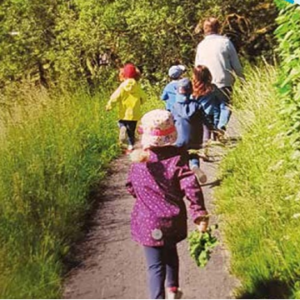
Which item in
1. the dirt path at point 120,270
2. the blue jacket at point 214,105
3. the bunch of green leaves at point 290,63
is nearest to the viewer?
the dirt path at point 120,270

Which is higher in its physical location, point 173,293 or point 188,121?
point 188,121

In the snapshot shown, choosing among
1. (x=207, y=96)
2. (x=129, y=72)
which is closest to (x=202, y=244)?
(x=207, y=96)

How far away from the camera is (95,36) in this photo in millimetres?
16578

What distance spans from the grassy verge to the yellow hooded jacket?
48cm

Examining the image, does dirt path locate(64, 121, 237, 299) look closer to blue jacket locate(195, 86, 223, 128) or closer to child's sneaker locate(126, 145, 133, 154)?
child's sneaker locate(126, 145, 133, 154)

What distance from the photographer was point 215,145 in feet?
34.0

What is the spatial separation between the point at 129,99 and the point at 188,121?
238 centimetres

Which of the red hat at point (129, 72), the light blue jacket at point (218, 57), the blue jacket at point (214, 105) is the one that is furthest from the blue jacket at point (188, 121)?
the red hat at point (129, 72)

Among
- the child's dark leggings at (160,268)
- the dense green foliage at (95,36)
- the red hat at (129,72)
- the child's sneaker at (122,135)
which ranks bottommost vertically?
the child's dark leggings at (160,268)

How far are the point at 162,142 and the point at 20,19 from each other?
12475 millimetres

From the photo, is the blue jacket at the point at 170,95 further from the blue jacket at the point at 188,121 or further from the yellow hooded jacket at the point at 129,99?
the blue jacket at the point at 188,121

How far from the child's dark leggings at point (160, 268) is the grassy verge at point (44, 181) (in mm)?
697

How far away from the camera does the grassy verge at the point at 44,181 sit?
20.0ft

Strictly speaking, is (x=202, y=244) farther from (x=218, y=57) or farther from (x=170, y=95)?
(x=218, y=57)
